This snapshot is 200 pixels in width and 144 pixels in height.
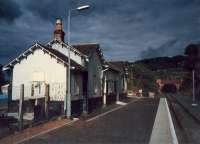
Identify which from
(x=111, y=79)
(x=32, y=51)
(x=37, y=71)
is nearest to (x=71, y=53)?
(x=32, y=51)

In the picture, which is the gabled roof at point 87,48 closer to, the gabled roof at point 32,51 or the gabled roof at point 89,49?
the gabled roof at point 89,49

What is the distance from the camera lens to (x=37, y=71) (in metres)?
29.1

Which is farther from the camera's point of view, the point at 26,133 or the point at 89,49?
the point at 89,49

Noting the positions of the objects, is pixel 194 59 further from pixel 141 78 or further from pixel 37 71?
pixel 37 71

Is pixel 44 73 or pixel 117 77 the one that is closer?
pixel 44 73

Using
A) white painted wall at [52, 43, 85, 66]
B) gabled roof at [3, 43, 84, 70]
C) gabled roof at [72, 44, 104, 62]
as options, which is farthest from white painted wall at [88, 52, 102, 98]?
gabled roof at [3, 43, 84, 70]

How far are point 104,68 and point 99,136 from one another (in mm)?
26006

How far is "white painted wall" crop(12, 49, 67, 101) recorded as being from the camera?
92.8 feet

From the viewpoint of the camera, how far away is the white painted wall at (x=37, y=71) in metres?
28.3

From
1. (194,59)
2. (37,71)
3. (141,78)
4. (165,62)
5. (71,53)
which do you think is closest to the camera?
(37,71)

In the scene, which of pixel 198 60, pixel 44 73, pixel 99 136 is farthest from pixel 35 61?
pixel 198 60

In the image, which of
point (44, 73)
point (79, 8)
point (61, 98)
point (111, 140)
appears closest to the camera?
point (111, 140)

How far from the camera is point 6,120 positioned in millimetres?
17359

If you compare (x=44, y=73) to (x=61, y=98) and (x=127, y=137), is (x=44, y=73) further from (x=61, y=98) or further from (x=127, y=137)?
(x=127, y=137)
